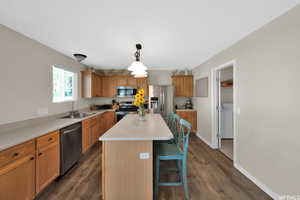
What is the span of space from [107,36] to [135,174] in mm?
2226

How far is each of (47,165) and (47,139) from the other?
1.28ft

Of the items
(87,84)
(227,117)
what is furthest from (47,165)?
(227,117)

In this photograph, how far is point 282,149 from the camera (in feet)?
5.35

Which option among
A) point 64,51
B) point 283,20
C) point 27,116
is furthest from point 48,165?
point 283,20

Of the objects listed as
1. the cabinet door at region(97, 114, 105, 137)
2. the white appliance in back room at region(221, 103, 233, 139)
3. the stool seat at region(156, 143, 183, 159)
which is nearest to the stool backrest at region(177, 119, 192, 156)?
the stool seat at region(156, 143, 183, 159)

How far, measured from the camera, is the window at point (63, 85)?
10.2ft

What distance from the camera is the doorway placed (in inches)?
130

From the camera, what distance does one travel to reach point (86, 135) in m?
3.10

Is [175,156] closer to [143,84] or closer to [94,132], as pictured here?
[94,132]

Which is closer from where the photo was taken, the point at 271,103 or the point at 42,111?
the point at 271,103

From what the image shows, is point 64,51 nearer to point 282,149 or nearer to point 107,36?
point 107,36

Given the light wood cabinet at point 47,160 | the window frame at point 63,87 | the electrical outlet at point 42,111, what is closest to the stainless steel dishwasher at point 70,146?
the light wood cabinet at point 47,160

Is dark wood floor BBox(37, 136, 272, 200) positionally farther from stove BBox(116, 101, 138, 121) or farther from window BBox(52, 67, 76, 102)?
stove BBox(116, 101, 138, 121)

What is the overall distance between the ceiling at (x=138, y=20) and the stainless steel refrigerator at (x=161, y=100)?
211 cm
